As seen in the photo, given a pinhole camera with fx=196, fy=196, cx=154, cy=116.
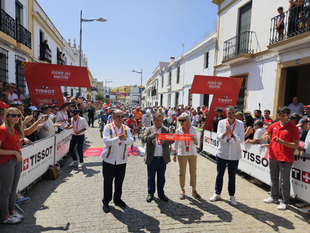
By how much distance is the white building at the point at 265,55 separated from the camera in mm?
8570

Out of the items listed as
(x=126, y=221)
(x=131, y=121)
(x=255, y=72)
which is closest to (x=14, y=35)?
(x=131, y=121)

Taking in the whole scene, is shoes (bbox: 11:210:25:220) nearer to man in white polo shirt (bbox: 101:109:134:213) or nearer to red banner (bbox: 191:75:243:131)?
man in white polo shirt (bbox: 101:109:134:213)

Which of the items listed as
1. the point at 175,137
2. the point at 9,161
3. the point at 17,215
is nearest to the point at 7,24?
the point at 9,161

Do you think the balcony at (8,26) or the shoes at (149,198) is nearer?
the shoes at (149,198)

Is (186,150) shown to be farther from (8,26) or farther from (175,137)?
(8,26)

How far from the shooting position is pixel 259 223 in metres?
3.59

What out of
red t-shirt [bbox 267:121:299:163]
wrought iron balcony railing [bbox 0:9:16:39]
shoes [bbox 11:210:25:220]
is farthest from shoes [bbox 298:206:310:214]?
wrought iron balcony railing [bbox 0:9:16:39]

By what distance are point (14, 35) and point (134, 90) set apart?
75078 millimetres

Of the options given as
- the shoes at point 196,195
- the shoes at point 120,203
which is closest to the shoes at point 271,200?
the shoes at point 196,195

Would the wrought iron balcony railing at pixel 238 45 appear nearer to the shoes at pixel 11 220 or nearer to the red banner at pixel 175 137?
the red banner at pixel 175 137

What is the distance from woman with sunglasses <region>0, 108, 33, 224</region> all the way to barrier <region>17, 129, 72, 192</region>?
0.79 m

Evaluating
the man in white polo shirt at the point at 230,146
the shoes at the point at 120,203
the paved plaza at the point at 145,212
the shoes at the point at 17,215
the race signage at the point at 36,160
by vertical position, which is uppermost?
the man in white polo shirt at the point at 230,146

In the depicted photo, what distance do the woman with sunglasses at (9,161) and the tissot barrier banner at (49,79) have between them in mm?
5693

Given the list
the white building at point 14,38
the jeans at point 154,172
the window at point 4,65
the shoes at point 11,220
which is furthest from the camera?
the window at point 4,65
